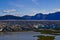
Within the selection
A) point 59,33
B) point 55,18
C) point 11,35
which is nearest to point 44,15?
point 55,18

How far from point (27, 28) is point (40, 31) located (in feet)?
2.66

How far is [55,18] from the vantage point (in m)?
10.2

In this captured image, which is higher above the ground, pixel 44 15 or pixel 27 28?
pixel 44 15

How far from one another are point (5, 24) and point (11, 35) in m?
0.81

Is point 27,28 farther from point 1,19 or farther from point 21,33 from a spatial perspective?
point 1,19

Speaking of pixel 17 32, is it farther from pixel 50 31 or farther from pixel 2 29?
pixel 50 31

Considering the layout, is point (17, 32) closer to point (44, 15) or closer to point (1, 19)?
point (1, 19)

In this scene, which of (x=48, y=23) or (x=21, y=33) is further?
(x=21, y=33)

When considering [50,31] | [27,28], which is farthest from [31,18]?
[50,31]

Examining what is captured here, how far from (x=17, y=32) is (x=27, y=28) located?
722 millimetres

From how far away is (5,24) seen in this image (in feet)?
34.5

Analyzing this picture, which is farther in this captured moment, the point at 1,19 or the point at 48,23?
the point at 1,19

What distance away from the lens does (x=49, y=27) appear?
10.2 meters

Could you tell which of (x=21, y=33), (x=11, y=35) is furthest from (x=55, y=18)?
(x=11, y=35)
